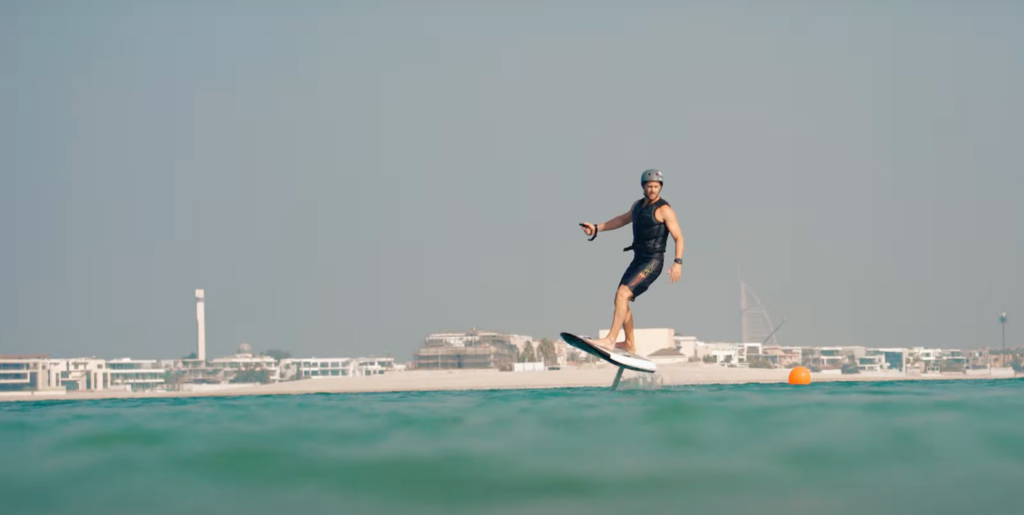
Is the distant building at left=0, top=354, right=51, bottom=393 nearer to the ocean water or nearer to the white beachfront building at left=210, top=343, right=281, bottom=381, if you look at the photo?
the white beachfront building at left=210, top=343, right=281, bottom=381

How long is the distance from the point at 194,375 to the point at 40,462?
121196 millimetres

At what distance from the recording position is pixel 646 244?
35.1ft

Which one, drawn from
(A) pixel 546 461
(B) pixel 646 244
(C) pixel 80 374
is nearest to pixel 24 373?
(C) pixel 80 374

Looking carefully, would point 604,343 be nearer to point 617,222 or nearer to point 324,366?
point 617,222

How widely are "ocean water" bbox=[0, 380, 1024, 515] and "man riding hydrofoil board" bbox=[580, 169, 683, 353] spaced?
3.17 metres

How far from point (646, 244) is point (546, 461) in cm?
571

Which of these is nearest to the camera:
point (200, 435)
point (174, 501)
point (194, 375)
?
point (174, 501)

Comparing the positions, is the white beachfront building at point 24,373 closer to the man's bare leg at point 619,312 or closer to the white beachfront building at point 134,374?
the white beachfront building at point 134,374

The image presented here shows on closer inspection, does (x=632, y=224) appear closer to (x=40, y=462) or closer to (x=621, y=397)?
(x=621, y=397)

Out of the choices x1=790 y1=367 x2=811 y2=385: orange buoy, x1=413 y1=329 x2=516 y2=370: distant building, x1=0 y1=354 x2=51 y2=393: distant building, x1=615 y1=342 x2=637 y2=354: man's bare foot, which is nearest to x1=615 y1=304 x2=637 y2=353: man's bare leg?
x1=615 y1=342 x2=637 y2=354: man's bare foot

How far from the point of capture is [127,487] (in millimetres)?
4996

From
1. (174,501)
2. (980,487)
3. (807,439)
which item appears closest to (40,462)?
(174,501)

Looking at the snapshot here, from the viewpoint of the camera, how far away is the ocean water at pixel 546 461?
460 cm

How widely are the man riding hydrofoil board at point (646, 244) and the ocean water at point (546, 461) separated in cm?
317
